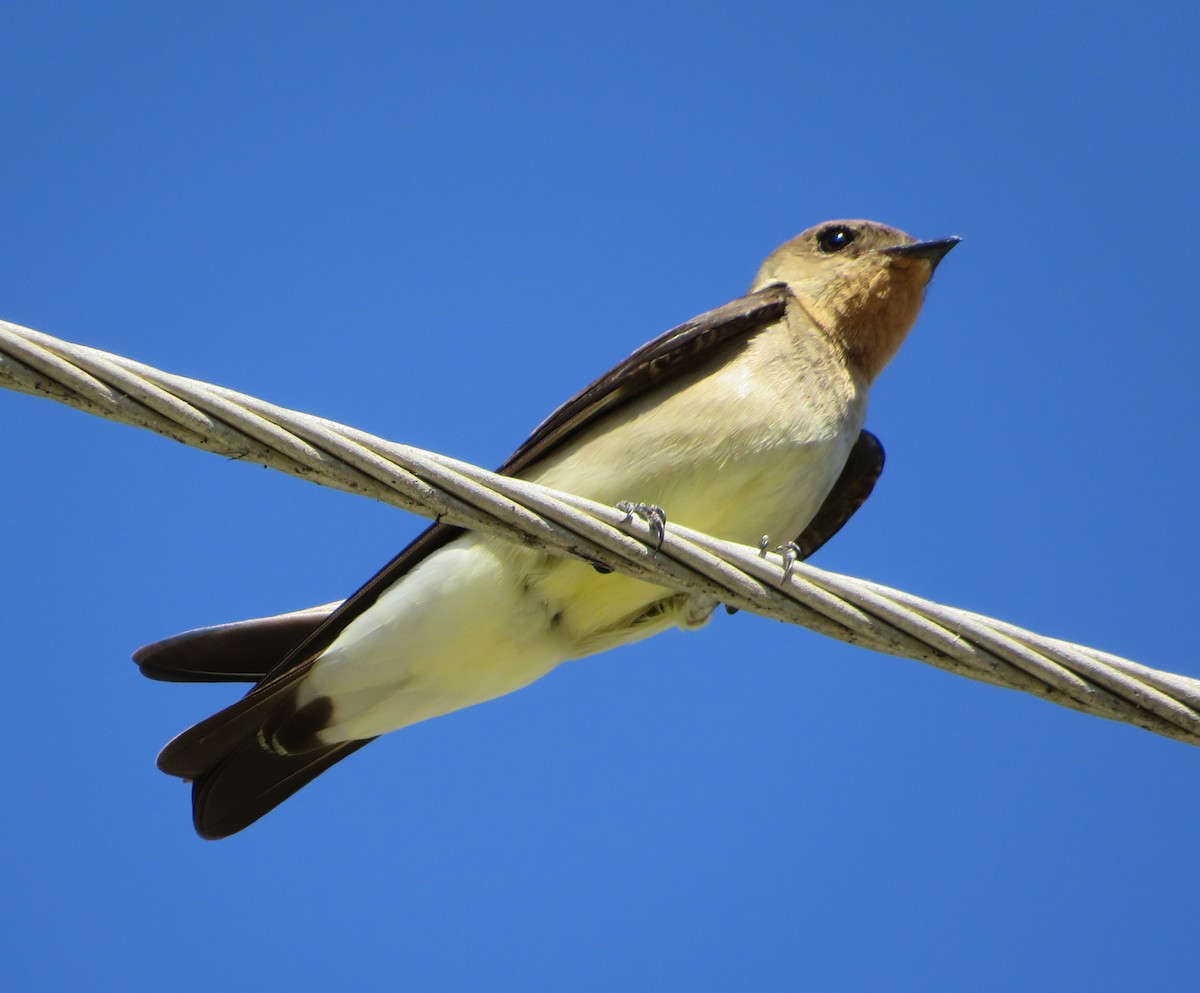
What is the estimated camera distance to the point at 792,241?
7.00 meters

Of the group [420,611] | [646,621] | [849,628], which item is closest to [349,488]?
[849,628]

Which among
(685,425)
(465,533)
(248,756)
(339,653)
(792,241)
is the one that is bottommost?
(248,756)

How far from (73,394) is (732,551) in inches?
62.2

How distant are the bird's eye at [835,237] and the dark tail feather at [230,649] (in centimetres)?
283

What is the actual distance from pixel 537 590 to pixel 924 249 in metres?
2.54

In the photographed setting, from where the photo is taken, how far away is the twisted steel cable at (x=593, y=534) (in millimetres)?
3172

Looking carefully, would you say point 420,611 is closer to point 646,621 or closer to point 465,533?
point 465,533

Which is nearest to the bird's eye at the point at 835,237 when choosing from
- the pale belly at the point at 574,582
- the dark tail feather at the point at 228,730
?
the pale belly at the point at 574,582

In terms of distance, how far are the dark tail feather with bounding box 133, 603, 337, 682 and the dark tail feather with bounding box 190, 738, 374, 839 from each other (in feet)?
0.91

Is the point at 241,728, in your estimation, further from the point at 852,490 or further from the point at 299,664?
the point at 852,490

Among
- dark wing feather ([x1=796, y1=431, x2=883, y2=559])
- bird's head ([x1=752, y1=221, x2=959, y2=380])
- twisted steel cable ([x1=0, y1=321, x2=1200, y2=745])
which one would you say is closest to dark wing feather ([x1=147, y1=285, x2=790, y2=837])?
bird's head ([x1=752, y1=221, x2=959, y2=380])

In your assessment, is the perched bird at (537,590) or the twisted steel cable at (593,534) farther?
the perched bird at (537,590)

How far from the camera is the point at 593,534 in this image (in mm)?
3582

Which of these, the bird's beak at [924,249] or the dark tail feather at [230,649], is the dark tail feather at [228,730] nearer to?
the dark tail feather at [230,649]
